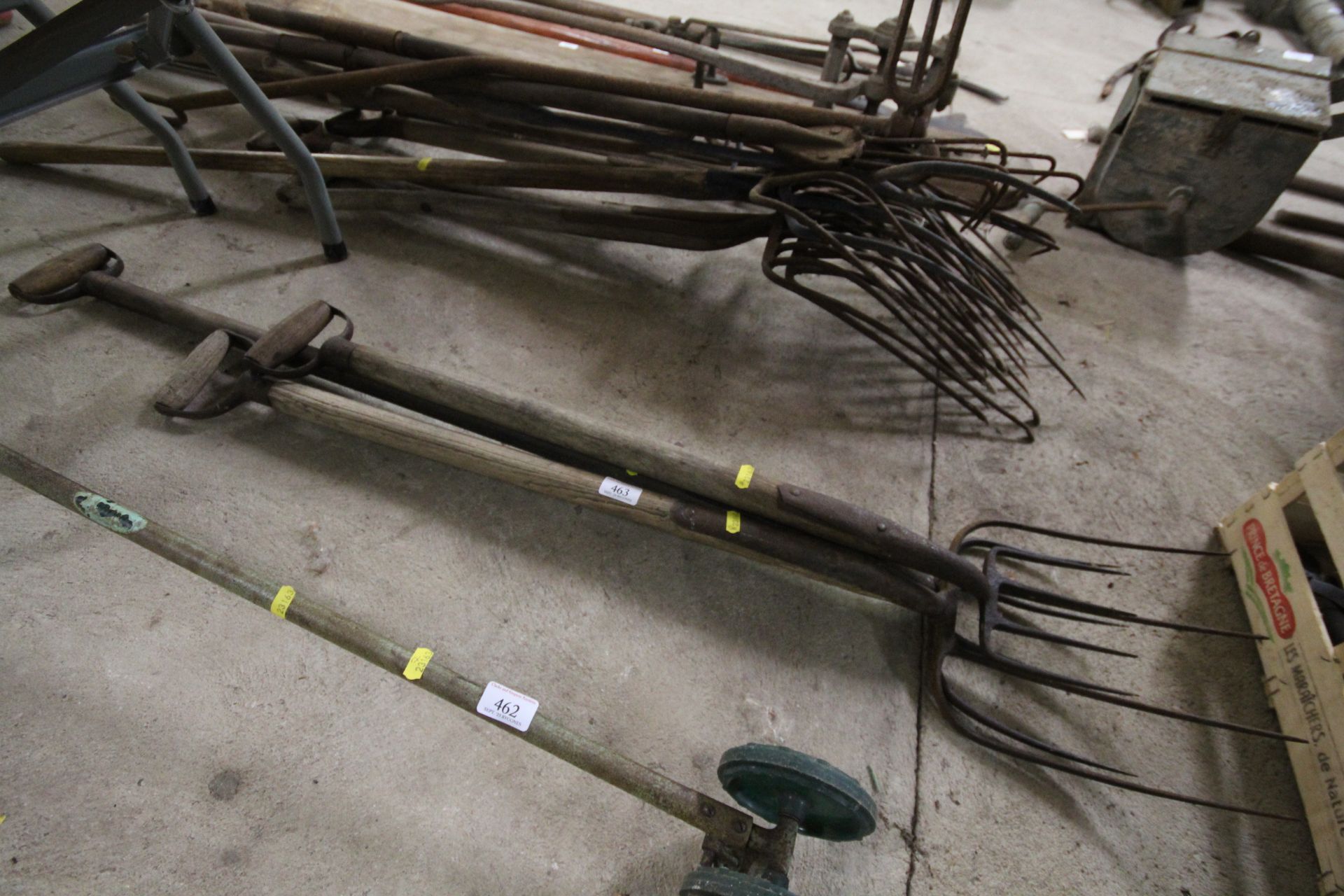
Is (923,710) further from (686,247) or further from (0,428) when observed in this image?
(0,428)

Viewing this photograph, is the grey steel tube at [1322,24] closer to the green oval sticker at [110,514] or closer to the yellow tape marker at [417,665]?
the yellow tape marker at [417,665]

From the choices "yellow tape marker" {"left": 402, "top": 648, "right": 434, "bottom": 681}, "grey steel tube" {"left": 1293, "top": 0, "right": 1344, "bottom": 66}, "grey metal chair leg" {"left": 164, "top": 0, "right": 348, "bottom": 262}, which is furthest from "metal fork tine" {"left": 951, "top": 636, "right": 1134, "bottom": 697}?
"grey steel tube" {"left": 1293, "top": 0, "right": 1344, "bottom": 66}

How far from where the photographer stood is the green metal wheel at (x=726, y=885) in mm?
1051

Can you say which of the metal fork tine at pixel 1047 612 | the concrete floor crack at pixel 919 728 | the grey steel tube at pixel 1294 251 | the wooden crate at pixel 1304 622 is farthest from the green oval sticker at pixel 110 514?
the grey steel tube at pixel 1294 251

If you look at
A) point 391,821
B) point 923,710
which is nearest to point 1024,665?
point 923,710

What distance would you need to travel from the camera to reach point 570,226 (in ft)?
8.27

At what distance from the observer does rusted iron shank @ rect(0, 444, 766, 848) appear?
1170mm

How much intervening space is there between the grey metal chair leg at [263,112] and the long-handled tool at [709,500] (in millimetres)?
652

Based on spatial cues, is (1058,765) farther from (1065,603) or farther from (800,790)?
(800,790)

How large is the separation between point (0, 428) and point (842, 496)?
7.70 ft

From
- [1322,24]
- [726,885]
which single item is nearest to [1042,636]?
[726,885]

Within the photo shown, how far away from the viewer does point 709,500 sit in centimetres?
169

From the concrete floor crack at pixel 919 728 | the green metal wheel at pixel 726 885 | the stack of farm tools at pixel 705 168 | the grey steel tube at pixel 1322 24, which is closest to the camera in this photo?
the green metal wheel at pixel 726 885

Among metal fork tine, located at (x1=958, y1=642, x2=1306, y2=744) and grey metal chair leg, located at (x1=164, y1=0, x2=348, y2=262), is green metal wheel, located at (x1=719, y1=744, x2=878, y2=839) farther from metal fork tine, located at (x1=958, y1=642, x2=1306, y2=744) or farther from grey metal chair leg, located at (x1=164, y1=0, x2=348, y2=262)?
grey metal chair leg, located at (x1=164, y1=0, x2=348, y2=262)
